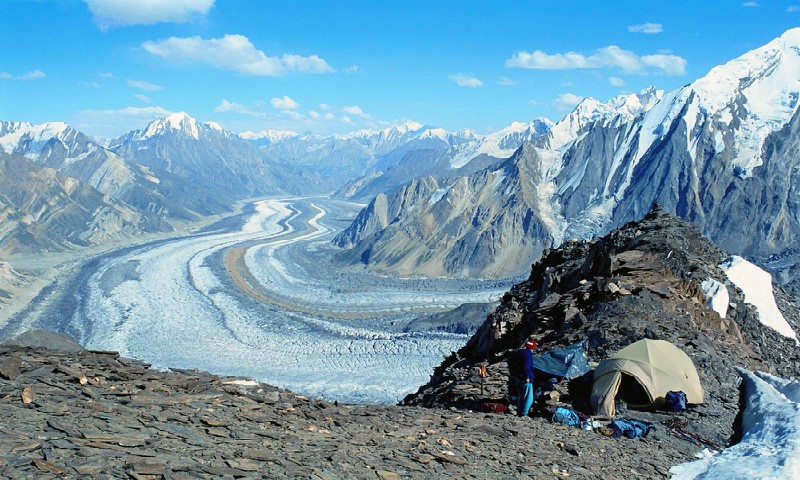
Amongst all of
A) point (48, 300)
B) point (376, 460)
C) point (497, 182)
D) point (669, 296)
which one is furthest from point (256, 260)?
point (376, 460)

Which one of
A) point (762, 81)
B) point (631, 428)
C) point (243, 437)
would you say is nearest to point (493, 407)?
point (631, 428)

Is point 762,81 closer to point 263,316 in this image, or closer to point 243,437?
point 263,316

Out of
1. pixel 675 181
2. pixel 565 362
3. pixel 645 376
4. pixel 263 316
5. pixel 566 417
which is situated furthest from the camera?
pixel 675 181

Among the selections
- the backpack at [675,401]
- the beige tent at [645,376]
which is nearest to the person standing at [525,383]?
the beige tent at [645,376]

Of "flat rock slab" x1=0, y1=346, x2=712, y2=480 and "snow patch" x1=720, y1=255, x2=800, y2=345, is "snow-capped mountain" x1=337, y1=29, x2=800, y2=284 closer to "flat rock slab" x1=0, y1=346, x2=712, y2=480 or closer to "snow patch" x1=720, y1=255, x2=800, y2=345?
"snow patch" x1=720, y1=255, x2=800, y2=345

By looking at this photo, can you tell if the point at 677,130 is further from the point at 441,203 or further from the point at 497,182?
the point at 441,203

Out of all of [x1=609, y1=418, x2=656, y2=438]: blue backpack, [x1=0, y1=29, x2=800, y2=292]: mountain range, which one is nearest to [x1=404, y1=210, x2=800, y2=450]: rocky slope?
[x1=609, y1=418, x2=656, y2=438]: blue backpack
